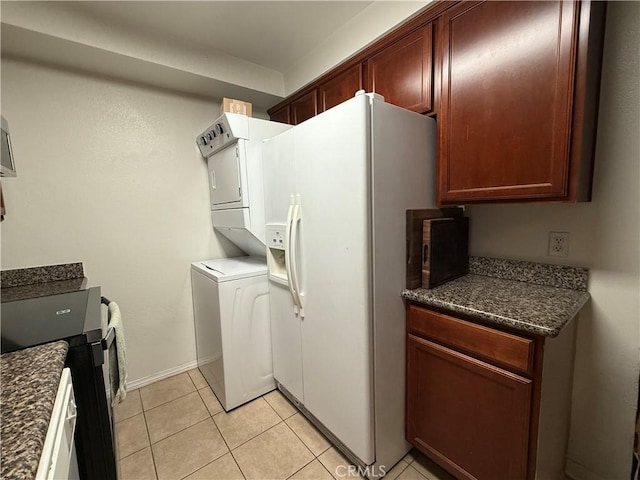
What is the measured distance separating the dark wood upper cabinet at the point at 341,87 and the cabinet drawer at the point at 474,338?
1409mm

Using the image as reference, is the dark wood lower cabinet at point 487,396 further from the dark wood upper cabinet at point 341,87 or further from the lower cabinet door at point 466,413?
the dark wood upper cabinet at point 341,87

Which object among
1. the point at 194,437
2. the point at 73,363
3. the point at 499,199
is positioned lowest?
the point at 194,437

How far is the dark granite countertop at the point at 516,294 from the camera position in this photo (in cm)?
102

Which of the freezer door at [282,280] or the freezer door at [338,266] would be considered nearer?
the freezer door at [338,266]

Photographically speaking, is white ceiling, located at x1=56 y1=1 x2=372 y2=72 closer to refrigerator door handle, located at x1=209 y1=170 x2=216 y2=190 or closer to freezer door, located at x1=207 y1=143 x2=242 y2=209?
freezer door, located at x1=207 y1=143 x2=242 y2=209

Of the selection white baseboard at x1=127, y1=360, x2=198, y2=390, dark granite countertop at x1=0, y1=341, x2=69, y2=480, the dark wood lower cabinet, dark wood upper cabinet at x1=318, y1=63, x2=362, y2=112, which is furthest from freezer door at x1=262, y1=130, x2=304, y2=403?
dark granite countertop at x1=0, y1=341, x2=69, y2=480

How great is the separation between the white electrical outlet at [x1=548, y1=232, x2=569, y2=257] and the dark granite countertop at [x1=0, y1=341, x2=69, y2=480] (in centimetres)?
186

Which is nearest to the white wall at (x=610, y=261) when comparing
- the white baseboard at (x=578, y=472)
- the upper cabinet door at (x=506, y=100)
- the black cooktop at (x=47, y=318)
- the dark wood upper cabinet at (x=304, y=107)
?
the white baseboard at (x=578, y=472)

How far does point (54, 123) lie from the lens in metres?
1.82

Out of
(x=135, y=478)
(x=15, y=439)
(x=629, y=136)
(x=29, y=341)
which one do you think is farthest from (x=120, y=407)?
(x=629, y=136)

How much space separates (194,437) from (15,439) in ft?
4.71

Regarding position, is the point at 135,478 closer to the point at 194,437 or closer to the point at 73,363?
the point at 194,437

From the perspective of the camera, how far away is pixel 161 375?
7.51ft

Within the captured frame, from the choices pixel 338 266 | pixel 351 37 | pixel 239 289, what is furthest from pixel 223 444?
pixel 351 37
